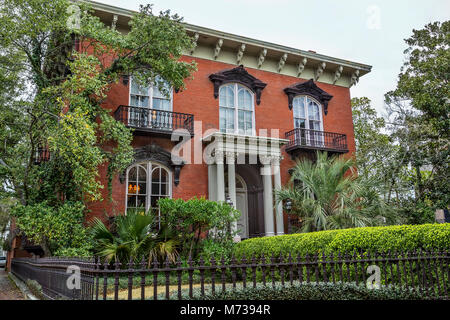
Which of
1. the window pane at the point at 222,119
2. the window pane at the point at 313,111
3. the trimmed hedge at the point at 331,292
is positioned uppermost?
the window pane at the point at 313,111

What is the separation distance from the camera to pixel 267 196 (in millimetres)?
15680

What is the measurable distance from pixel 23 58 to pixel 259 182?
1069cm

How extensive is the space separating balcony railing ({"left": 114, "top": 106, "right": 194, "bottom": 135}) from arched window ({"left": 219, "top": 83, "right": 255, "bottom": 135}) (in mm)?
2064

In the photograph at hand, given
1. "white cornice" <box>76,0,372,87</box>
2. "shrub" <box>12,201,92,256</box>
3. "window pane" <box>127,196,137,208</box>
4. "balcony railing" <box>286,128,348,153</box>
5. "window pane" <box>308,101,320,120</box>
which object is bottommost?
"shrub" <box>12,201,92,256</box>

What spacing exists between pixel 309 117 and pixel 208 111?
5.64 metres

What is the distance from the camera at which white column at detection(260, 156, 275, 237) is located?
1538 cm

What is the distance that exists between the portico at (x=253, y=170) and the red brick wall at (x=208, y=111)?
28.1 inches

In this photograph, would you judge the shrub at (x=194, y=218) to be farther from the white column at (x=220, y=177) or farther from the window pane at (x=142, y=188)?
the window pane at (x=142, y=188)

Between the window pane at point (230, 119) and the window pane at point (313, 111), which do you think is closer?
the window pane at point (230, 119)

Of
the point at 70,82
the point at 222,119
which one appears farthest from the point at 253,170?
the point at 70,82

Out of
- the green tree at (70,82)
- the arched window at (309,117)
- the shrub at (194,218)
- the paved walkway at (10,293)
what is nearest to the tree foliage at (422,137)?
the arched window at (309,117)

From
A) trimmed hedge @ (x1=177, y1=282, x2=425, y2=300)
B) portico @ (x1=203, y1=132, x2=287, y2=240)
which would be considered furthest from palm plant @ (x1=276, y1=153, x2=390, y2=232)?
trimmed hedge @ (x1=177, y1=282, x2=425, y2=300)

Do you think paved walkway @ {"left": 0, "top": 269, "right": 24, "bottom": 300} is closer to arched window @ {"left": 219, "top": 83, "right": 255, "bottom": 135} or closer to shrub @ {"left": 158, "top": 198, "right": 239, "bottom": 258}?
shrub @ {"left": 158, "top": 198, "right": 239, "bottom": 258}

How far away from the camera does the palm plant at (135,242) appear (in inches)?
403
